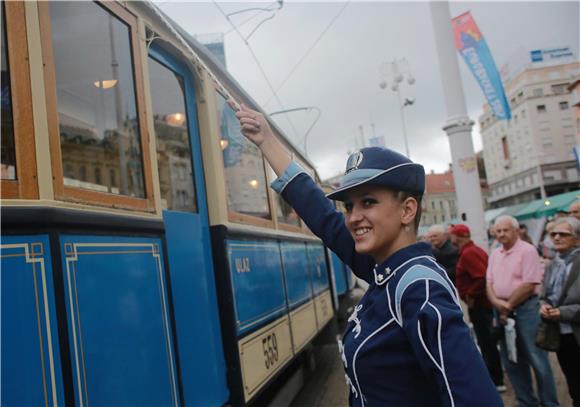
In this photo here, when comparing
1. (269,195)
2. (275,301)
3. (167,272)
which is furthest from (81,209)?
(269,195)

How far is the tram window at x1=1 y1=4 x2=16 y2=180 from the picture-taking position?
6.55 ft

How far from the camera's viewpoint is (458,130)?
762 cm

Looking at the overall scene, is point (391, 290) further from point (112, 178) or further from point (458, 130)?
point (458, 130)

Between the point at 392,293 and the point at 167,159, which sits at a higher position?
the point at 167,159

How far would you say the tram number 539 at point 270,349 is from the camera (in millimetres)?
4050

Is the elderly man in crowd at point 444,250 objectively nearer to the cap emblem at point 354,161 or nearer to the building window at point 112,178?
the building window at point 112,178

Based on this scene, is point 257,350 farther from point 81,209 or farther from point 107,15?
point 107,15

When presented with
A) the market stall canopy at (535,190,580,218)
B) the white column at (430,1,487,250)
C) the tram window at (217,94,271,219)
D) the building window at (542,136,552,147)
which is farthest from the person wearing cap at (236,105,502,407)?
the building window at (542,136,552,147)

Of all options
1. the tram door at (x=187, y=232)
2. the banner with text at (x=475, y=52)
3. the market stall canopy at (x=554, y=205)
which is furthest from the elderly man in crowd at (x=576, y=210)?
the market stall canopy at (x=554, y=205)

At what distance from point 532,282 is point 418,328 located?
3.49m

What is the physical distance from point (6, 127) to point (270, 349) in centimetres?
277

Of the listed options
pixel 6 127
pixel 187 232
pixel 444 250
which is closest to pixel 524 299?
pixel 444 250

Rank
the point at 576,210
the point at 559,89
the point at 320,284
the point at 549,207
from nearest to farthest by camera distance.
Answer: the point at 576,210 < the point at 320,284 < the point at 549,207 < the point at 559,89

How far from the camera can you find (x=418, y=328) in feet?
4.10
